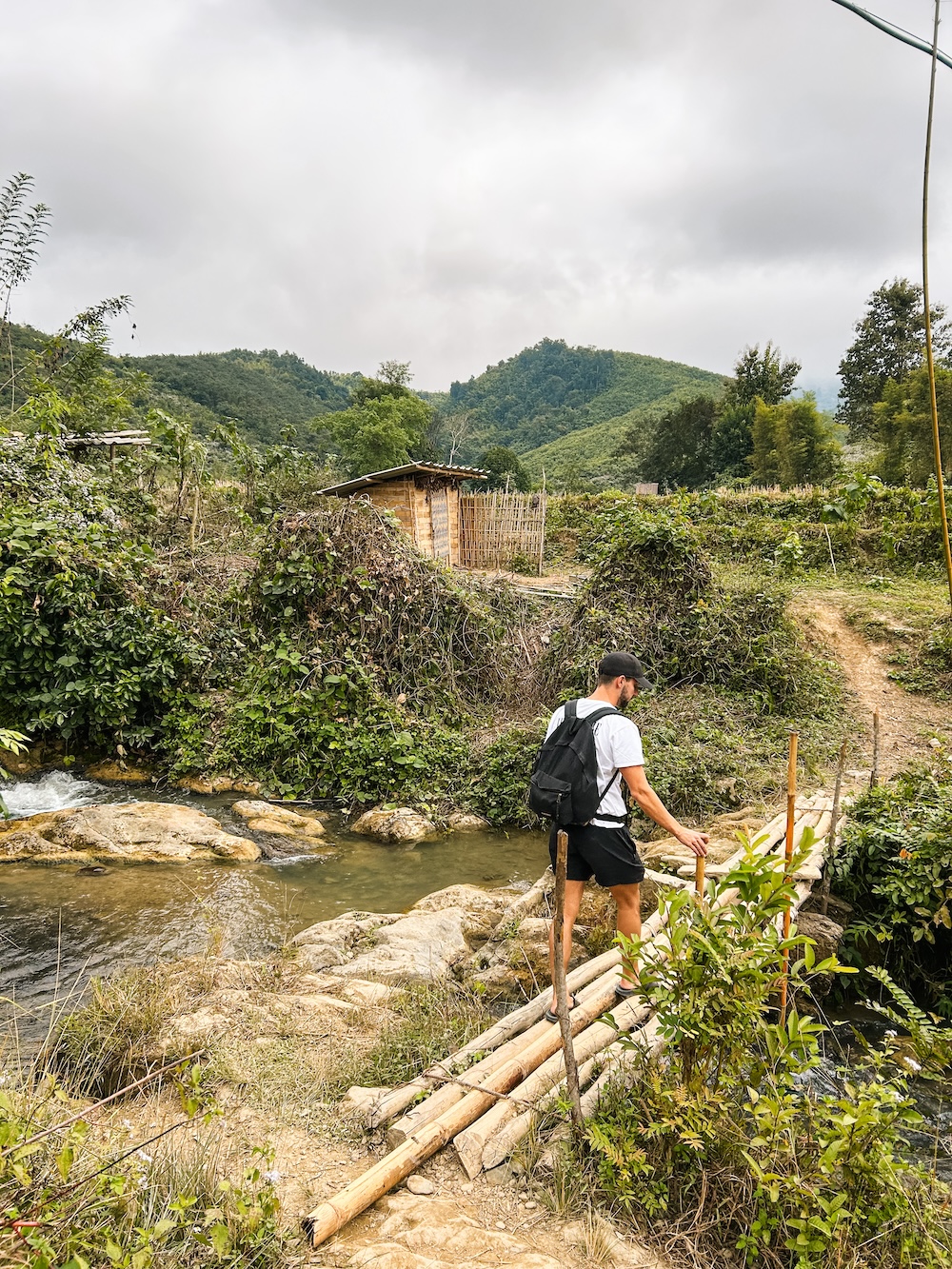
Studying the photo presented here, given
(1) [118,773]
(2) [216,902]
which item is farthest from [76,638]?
(2) [216,902]

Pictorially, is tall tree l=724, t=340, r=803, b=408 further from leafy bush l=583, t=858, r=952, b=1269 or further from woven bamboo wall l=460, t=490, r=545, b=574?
leafy bush l=583, t=858, r=952, b=1269

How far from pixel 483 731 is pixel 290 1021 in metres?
4.99

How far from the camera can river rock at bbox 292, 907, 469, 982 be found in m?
4.34

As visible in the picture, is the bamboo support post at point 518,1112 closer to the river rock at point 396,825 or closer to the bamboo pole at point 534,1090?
the bamboo pole at point 534,1090

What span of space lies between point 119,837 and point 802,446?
93.6ft

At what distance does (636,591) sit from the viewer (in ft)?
31.4

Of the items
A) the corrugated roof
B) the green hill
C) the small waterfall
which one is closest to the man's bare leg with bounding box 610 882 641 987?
the small waterfall

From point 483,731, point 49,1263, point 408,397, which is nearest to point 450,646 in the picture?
point 483,731

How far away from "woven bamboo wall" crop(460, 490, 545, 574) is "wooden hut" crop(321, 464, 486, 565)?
1.83ft

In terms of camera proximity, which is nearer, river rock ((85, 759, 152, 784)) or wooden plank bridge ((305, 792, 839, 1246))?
wooden plank bridge ((305, 792, 839, 1246))

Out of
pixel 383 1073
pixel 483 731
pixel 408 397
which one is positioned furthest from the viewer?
pixel 408 397

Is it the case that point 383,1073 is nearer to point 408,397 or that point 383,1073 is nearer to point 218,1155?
point 218,1155

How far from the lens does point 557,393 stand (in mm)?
71250

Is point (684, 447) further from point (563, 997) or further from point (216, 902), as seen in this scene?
point (563, 997)
